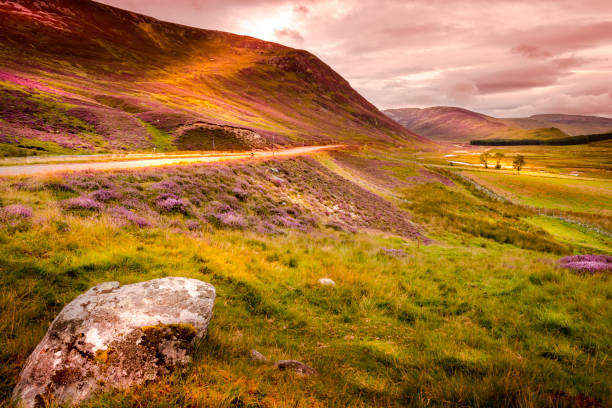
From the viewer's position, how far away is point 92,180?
13.9m

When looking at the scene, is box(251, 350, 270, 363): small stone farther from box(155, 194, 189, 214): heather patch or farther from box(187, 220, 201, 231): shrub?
box(155, 194, 189, 214): heather patch

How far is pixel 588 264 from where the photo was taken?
1118 centimetres

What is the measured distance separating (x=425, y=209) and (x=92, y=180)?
34.5m

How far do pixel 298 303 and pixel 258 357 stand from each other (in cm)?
352

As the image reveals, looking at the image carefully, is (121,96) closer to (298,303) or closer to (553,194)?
(298,303)

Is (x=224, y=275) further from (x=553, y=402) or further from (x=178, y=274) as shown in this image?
(x=553, y=402)

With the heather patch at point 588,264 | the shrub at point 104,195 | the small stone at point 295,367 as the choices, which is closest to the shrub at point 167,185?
the shrub at point 104,195

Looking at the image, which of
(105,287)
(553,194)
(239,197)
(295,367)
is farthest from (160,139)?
(553,194)

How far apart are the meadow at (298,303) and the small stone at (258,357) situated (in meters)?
0.18

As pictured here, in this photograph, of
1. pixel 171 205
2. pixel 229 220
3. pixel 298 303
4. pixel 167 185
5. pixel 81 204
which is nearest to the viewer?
pixel 298 303

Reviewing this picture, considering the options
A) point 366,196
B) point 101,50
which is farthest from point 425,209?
point 101,50

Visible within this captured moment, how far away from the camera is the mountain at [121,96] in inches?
1396

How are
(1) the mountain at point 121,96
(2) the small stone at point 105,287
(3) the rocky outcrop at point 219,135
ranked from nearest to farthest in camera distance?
1. (2) the small stone at point 105,287
2. (1) the mountain at point 121,96
3. (3) the rocky outcrop at point 219,135

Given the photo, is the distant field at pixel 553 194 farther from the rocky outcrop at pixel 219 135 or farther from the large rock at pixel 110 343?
the large rock at pixel 110 343
